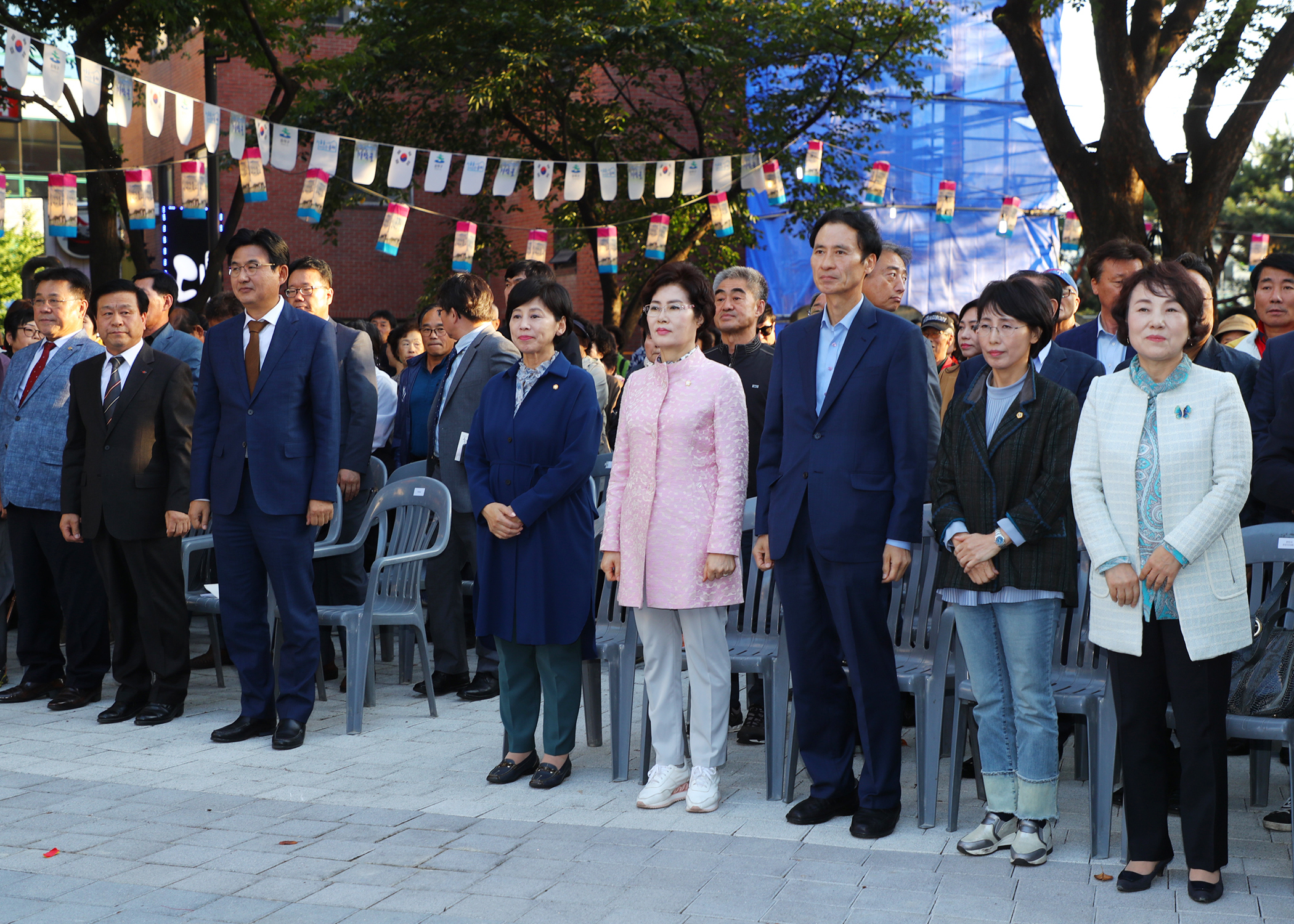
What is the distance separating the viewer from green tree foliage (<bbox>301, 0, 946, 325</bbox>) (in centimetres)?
1636

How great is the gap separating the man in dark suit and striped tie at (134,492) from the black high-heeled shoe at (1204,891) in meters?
4.48

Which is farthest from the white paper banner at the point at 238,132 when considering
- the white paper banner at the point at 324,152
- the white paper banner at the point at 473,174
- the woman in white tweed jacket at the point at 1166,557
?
the woman in white tweed jacket at the point at 1166,557

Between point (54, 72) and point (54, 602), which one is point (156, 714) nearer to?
point (54, 602)

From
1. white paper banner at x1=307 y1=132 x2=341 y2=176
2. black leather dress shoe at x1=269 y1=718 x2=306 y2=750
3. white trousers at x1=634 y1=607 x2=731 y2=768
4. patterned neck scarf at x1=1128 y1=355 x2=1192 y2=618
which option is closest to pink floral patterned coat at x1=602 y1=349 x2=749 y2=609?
white trousers at x1=634 y1=607 x2=731 y2=768

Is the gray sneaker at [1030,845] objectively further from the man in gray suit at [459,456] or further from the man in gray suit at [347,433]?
the man in gray suit at [347,433]

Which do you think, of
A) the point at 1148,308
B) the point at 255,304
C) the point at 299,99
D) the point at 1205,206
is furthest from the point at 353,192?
the point at 1148,308

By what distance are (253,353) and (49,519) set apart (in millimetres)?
1650

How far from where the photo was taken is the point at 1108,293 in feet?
16.8

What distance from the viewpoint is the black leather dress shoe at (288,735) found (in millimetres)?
5355

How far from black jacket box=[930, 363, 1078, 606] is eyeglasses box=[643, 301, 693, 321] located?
1.08 metres

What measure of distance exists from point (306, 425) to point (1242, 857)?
408cm

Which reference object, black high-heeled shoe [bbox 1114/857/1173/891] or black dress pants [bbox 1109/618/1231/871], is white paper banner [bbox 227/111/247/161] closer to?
black dress pants [bbox 1109/618/1231/871]

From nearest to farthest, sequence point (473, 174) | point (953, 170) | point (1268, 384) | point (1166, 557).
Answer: point (1166, 557)
point (1268, 384)
point (473, 174)
point (953, 170)

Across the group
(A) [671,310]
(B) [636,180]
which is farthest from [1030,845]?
(B) [636,180]
